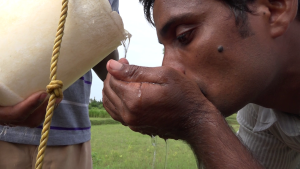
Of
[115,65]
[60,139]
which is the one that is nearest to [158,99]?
[115,65]

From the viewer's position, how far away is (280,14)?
1.19 metres

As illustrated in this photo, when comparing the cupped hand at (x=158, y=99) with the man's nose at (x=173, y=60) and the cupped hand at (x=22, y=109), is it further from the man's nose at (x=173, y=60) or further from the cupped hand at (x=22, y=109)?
the cupped hand at (x=22, y=109)

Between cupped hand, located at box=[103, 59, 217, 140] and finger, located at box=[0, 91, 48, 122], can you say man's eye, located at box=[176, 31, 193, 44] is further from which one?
finger, located at box=[0, 91, 48, 122]

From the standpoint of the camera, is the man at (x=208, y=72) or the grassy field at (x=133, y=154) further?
the grassy field at (x=133, y=154)

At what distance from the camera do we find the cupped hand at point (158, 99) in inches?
37.9

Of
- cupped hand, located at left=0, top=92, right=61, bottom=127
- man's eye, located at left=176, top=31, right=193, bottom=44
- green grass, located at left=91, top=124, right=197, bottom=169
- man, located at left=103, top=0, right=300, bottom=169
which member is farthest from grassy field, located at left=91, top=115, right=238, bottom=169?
cupped hand, located at left=0, top=92, right=61, bottom=127

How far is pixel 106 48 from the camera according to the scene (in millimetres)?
1252

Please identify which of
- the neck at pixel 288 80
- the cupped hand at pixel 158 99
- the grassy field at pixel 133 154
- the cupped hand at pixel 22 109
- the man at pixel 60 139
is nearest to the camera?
the cupped hand at pixel 158 99

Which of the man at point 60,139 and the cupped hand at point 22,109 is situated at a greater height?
the cupped hand at point 22,109

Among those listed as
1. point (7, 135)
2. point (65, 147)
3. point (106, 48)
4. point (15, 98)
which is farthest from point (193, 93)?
point (7, 135)

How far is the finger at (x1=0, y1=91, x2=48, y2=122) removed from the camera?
3.66ft

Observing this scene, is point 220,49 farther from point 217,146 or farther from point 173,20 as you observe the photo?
point 217,146

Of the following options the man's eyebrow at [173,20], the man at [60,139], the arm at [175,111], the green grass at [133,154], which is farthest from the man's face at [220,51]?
the green grass at [133,154]

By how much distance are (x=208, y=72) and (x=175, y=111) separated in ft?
0.87
